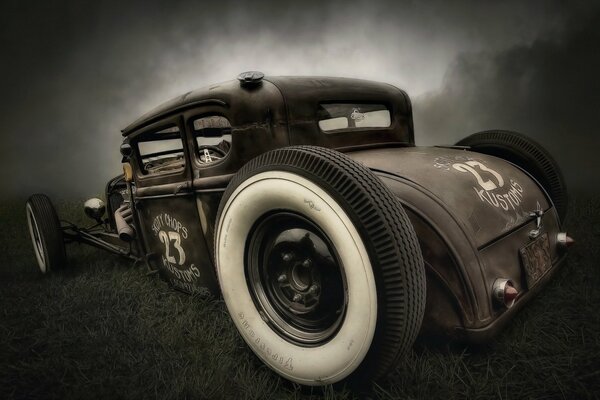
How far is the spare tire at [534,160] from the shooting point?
2.62 meters

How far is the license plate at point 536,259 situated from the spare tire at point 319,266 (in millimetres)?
896

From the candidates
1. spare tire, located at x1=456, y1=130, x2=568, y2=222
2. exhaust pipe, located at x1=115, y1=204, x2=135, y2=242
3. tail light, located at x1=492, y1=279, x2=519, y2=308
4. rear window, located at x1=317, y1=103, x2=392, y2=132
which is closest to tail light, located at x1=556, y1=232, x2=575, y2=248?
spare tire, located at x1=456, y1=130, x2=568, y2=222

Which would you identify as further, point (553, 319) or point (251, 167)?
point (553, 319)

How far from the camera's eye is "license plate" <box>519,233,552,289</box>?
178cm

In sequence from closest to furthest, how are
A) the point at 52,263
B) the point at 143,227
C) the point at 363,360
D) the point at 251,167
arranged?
the point at 363,360, the point at 251,167, the point at 143,227, the point at 52,263

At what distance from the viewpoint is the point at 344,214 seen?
3.98ft

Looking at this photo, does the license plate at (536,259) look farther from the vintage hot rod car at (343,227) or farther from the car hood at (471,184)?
the car hood at (471,184)

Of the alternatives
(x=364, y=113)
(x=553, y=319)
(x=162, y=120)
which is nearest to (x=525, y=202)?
(x=553, y=319)

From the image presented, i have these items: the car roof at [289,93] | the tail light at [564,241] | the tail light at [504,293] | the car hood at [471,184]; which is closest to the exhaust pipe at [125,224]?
the car roof at [289,93]

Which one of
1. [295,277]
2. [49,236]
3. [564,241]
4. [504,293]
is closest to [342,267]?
[295,277]

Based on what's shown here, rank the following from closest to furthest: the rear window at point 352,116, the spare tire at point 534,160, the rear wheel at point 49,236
→ 1. the rear window at point 352,116
2. the spare tire at point 534,160
3. the rear wheel at point 49,236

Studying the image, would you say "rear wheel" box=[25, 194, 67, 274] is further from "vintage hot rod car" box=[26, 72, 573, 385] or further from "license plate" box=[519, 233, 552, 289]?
"license plate" box=[519, 233, 552, 289]

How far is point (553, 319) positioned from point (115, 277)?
3248 mm

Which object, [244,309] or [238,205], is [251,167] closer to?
[238,205]
